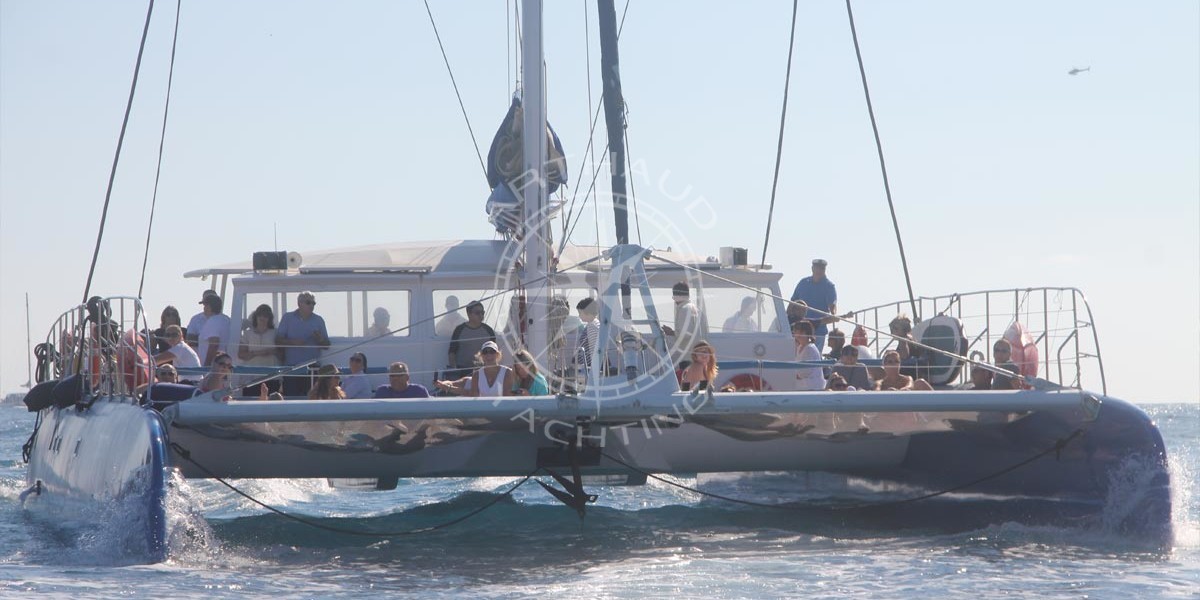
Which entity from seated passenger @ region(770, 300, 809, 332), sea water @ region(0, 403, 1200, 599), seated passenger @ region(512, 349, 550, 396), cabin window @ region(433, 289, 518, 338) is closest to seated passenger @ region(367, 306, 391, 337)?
cabin window @ region(433, 289, 518, 338)

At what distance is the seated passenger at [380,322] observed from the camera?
12203mm

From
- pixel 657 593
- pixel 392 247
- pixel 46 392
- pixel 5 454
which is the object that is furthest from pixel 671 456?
pixel 5 454

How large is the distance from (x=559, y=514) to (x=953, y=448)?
360 cm

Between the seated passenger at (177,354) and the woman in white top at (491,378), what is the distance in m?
2.44

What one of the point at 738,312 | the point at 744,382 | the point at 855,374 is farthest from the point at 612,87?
the point at 855,374

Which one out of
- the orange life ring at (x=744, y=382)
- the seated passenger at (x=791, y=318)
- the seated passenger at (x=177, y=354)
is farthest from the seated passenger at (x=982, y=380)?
the seated passenger at (x=177, y=354)

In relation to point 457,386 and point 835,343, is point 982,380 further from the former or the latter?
point 457,386

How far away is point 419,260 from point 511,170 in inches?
45.0

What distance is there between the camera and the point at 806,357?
12.2m

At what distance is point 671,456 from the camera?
10.9 m

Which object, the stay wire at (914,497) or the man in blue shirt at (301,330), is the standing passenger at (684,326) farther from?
the man in blue shirt at (301,330)

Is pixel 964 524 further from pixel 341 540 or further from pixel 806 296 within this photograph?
pixel 341 540

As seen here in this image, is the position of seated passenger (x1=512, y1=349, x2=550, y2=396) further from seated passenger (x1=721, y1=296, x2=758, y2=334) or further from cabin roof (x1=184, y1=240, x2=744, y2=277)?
seated passenger (x1=721, y1=296, x2=758, y2=334)

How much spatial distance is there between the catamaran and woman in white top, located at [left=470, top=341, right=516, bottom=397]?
29 centimetres
